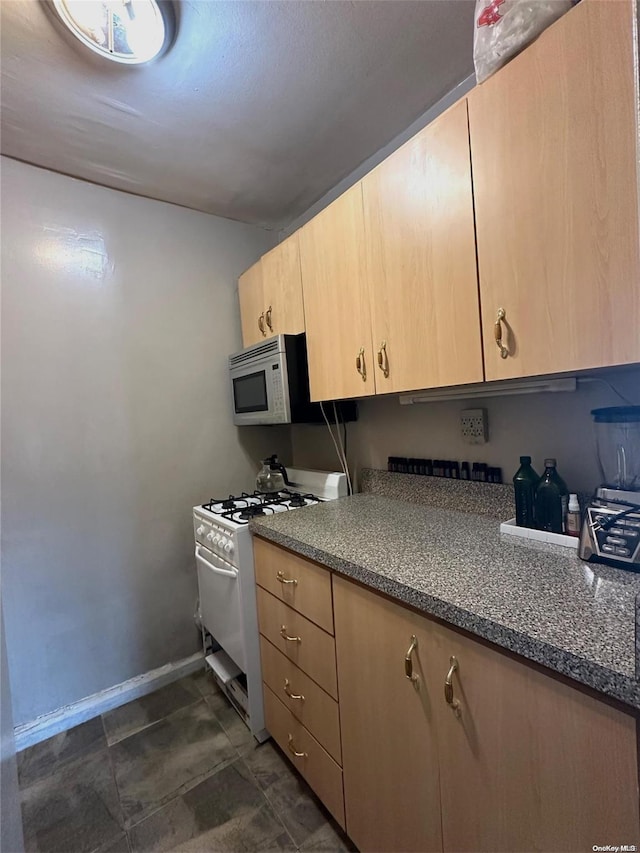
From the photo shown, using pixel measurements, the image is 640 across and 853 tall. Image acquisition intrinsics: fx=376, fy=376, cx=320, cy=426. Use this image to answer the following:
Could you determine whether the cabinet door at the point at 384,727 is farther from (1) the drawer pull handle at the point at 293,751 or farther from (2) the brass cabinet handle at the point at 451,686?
(1) the drawer pull handle at the point at 293,751

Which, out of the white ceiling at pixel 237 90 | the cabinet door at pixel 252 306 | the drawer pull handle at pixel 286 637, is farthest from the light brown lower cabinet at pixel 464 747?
the white ceiling at pixel 237 90

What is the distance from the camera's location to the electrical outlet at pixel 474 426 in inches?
54.0

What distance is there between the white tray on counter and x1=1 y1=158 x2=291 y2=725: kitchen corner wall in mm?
1541

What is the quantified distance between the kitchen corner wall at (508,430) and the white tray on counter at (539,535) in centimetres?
23

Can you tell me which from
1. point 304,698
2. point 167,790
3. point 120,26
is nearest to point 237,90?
point 120,26

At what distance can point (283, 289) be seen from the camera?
5.90ft

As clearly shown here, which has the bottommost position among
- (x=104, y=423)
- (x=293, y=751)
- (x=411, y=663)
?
(x=293, y=751)

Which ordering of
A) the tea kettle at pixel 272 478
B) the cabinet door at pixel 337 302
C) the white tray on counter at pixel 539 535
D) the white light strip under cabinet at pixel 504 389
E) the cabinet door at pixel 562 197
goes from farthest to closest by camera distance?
the tea kettle at pixel 272 478, the cabinet door at pixel 337 302, the white light strip under cabinet at pixel 504 389, the white tray on counter at pixel 539 535, the cabinet door at pixel 562 197

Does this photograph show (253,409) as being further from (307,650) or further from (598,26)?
(598,26)

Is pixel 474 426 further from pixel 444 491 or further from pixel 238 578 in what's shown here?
pixel 238 578

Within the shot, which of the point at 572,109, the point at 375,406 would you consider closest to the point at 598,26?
the point at 572,109

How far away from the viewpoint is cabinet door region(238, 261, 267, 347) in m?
1.98

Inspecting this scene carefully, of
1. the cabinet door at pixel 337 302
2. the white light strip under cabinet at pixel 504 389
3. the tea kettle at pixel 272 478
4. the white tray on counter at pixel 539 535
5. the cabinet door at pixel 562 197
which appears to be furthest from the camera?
the tea kettle at pixel 272 478

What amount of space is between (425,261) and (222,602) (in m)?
1.60
